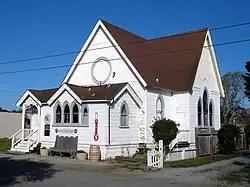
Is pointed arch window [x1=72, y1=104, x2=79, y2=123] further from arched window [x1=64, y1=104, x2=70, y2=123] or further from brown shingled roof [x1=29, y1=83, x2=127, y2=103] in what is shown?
brown shingled roof [x1=29, y1=83, x2=127, y2=103]

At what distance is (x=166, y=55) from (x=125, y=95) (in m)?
9.59

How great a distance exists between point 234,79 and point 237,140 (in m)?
27.8

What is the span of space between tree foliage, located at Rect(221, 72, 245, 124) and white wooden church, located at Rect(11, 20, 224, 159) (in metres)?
23.0

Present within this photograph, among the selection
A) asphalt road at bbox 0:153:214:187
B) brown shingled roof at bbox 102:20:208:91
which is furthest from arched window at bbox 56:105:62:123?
asphalt road at bbox 0:153:214:187

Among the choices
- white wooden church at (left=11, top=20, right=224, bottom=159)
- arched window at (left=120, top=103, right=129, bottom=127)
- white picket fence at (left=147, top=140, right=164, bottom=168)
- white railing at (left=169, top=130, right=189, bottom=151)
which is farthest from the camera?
white railing at (left=169, top=130, right=189, bottom=151)

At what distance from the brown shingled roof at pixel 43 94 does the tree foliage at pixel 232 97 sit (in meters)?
34.4

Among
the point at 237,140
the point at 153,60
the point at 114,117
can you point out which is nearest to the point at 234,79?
the point at 237,140

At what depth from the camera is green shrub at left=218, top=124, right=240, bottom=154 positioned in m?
31.0

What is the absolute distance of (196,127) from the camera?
30062 millimetres

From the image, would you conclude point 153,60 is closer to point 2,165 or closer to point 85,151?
point 85,151

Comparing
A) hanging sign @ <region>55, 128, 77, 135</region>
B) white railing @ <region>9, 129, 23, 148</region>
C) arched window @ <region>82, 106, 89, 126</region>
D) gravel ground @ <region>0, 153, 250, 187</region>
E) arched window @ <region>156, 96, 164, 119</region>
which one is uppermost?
arched window @ <region>156, 96, 164, 119</region>

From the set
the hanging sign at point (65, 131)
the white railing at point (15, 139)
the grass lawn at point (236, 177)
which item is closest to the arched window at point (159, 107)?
the hanging sign at point (65, 131)

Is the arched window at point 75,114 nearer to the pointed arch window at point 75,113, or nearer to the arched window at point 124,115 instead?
the pointed arch window at point 75,113

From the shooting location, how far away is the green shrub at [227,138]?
102 ft
